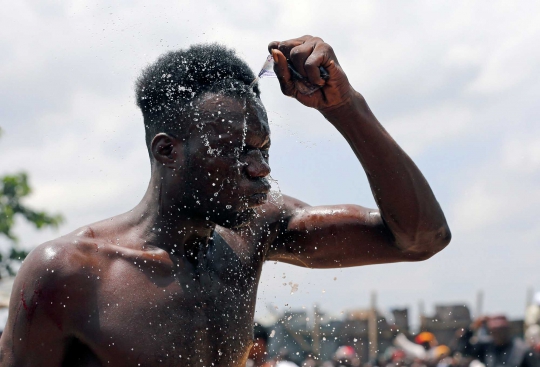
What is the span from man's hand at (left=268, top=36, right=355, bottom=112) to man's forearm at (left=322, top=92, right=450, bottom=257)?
77mm

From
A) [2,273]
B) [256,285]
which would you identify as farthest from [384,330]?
[256,285]

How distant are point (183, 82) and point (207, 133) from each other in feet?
0.83

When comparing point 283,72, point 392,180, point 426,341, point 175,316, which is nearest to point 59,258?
point 175,316

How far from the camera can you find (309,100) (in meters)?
2.55

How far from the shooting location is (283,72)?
8.03 feet

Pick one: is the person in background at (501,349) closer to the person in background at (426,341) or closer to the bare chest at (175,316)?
the person in background at (426,341)

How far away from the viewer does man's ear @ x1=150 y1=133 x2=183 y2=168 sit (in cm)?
275

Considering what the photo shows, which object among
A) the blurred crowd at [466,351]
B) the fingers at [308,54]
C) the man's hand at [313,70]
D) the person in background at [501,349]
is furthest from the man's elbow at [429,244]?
the person in background at [501,349]

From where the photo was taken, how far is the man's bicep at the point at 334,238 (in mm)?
2916

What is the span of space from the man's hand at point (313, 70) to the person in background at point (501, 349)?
510 centimetres

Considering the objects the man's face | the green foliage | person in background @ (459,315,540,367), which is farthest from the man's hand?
the green foliage

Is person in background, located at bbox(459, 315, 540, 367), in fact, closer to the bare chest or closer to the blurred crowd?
the blurred crowd

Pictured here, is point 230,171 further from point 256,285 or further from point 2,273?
point 2,273

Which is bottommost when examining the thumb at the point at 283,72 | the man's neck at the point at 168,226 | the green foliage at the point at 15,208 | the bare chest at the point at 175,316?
the bare chest at the point at 175,316
